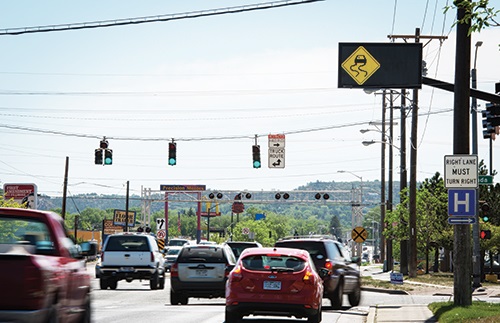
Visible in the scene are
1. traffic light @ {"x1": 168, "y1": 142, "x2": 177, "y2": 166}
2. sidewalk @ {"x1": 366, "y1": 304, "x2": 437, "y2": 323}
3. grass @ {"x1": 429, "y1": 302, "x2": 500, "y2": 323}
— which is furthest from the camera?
traffic light @ {"x1": 168, "y1": 142, "x2": 177, "y2": 166}

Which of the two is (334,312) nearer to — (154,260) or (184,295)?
(184,295)

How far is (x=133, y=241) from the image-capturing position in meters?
35.1

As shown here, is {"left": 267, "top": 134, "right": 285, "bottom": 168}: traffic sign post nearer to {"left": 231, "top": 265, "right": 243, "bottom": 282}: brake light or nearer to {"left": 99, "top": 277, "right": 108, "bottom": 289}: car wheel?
{"left": 99, "top": 277, "right": 108, "bottom": 289}: car wheel

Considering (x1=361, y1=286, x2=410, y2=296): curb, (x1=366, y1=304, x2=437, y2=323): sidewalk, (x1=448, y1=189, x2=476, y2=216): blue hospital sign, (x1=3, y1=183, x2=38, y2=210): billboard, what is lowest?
(x1=361, y1=286, x2=410, y2=296): curb

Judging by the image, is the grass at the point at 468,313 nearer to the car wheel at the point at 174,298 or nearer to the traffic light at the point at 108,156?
the car wheel at the point at 174,298

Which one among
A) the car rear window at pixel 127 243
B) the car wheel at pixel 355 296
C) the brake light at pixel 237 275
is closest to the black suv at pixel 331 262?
the car wheel at pixel 355 296

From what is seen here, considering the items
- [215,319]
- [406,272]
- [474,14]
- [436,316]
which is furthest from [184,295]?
[406,272]

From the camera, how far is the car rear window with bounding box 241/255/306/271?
19.6m

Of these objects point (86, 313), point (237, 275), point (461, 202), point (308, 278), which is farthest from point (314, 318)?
point (86, 313)

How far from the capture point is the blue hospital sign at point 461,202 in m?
21.4

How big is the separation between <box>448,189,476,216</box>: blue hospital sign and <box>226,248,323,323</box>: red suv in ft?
12.4

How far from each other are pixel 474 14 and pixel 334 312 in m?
11.7

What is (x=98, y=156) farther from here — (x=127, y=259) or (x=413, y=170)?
(x=413, y=170)

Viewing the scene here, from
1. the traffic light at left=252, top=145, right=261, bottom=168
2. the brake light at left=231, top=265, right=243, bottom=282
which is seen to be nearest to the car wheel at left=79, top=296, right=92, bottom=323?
the brake light at left=231, top=265, right=243, bottom=282
